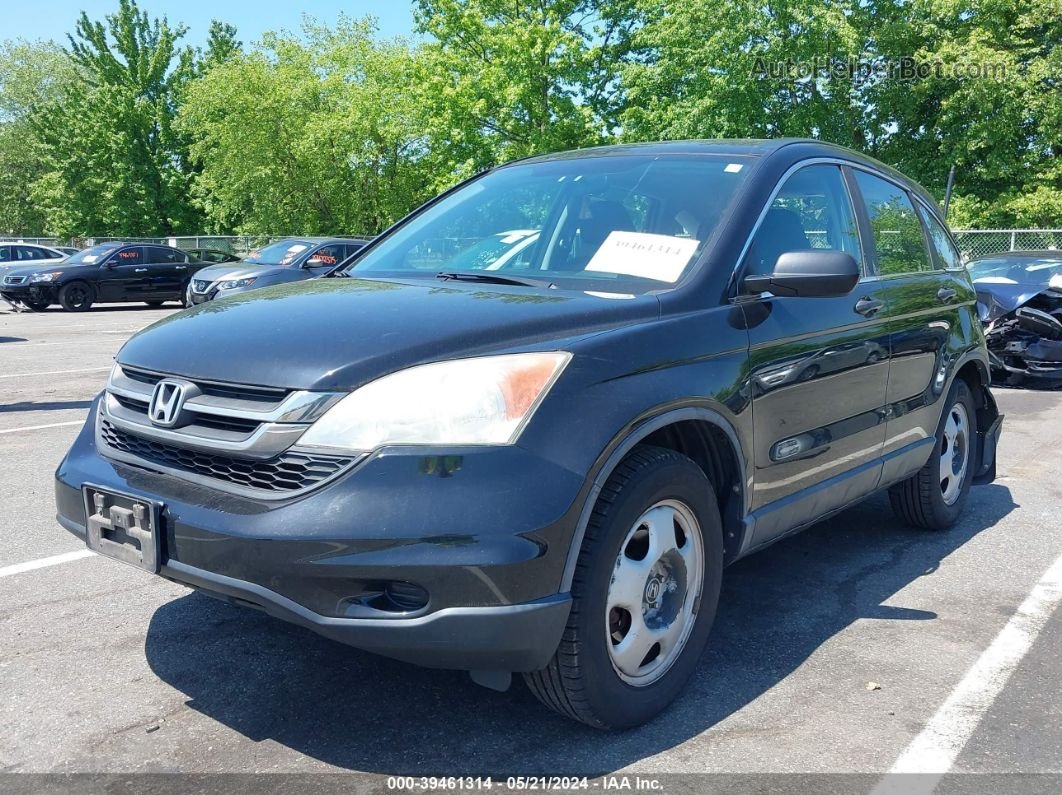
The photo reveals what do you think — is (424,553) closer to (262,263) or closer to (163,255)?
(262,263)

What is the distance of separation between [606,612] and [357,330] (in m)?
1.03

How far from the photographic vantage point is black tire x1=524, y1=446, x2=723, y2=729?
268cm

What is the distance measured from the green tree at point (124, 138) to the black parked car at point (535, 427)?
158 feet

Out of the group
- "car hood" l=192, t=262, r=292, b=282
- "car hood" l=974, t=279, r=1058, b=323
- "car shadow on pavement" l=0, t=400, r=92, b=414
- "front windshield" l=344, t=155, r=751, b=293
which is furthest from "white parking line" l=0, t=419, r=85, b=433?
"car hood" l=192, t=262, r=292, b=282

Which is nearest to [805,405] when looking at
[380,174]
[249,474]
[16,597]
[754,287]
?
[754,287]

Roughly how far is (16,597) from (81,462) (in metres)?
1.25

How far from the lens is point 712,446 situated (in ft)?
10.8

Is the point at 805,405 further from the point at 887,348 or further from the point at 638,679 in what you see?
the point at 638,679

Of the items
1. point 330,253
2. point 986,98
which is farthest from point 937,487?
point 986,98

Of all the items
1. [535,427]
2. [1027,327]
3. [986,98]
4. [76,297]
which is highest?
[986,98]

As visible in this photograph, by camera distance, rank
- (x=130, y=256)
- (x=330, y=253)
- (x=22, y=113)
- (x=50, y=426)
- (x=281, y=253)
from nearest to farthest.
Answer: (x=50, y=426)
(x=330, y=253)
(x=281, y=253)
(x=130, y=256)
(x=22, y=113)

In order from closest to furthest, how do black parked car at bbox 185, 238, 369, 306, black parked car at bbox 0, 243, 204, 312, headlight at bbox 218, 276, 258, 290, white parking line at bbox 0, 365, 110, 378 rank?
white parking line at bbox 0, 365, 110, 378, headlight at bbox 218, 276, 258, 290, black parked car at bbox 185, 238, 369, 306, black parked car at bbox 0, 243, 204, 312

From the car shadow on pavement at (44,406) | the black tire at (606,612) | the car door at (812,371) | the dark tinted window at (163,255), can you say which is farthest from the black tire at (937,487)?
the dark tinted window at (163,255)

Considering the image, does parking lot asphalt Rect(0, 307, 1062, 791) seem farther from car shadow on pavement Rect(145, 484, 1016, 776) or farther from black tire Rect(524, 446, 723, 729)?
black tire Rect(524, 446, 723, 729)
